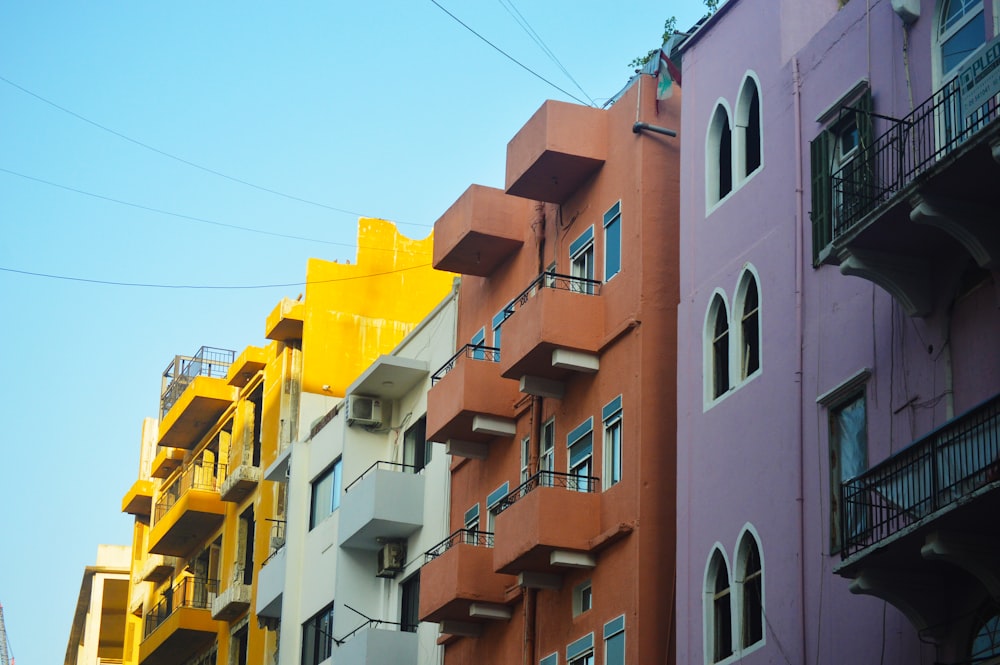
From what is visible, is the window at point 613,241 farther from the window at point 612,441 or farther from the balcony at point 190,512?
the balcony at point 190,512

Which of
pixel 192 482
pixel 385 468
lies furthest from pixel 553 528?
pixel 192 482

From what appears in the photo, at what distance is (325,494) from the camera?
41.0 meters

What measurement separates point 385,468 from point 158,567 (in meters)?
20.5

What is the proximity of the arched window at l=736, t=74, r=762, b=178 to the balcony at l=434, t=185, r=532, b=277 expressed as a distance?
8474 mm

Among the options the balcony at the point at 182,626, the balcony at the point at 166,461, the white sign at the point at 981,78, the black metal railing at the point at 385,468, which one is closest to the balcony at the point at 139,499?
the balcony at the point at 166,461

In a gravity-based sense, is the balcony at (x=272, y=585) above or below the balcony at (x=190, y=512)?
below

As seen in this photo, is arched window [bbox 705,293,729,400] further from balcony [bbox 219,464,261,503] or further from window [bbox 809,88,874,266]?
balcony [bbox 219,464,261,503]

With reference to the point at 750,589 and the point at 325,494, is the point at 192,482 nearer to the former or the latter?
the point at 325,494

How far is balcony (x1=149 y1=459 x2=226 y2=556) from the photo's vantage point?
167 feet

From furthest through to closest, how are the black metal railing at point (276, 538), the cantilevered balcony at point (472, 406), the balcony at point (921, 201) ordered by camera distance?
the black metal railing at point (276, 538), the cantilevered balcony at point (472, 406), the balcony at point (921, 201)

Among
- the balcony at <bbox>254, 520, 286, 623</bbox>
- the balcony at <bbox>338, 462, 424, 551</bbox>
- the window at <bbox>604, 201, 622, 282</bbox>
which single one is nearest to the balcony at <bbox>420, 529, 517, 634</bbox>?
the balcony at <bbox>338, 462, 424, 551</bbox>

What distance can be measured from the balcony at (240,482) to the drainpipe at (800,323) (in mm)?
27048

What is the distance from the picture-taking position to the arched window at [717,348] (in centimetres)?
2450

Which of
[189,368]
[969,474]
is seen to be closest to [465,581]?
[969,474]
